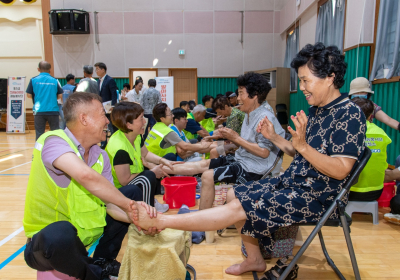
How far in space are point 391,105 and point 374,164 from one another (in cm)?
215

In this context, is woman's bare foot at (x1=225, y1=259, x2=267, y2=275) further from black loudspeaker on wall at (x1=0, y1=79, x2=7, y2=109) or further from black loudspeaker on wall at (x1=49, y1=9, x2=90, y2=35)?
black loudspeaker on wall at (x1=0, y1=79, x2=7, y2=109)

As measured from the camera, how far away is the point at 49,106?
5340 millimetres

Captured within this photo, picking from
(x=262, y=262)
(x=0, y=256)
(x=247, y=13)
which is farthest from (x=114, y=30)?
(x=262, y=262)

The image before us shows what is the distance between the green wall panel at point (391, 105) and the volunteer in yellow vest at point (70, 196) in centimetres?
393

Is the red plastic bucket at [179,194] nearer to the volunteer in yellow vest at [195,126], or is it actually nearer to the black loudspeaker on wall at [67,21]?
the volunteer in yellow vest at [195,126]

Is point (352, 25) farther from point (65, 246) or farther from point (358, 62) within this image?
point (65, 246)

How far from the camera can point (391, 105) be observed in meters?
4.21

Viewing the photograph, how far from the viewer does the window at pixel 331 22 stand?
570 centimetres

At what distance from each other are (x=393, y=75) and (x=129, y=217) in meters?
4.17

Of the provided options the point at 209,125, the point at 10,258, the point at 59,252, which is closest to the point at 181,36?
the point at 209,125

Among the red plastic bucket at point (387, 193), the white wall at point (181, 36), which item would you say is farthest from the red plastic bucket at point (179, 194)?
the white wall at point (181, 36)

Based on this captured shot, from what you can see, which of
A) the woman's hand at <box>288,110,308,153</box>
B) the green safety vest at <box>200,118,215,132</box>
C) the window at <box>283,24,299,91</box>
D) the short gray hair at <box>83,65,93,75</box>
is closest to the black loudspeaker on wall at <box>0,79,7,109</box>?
the short gray hair at <box>83,65,93,75</box>

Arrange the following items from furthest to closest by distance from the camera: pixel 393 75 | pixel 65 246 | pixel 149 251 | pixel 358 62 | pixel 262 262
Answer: pixel 358 62
pixel 393 75
pixel 262 262
pixel 149 251
pixel 65 246

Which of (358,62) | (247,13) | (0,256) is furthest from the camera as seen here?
(247,13)
